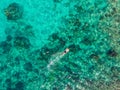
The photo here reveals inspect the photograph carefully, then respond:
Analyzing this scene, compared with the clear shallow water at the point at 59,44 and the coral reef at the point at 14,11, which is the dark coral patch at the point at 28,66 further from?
the coral reef at the point at 14,11

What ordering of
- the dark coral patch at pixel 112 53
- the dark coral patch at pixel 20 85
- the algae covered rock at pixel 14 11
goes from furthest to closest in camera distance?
the dark coral patch at pixel 20 85
the algae covered rock at pixel 14 11
the dark coral patch at pixel 112 53

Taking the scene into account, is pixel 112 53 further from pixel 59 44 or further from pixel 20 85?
pixel 20 85

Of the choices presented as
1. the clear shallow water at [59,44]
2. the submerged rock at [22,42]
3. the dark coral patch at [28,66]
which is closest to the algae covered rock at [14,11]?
the clear shallow water at [59,44]

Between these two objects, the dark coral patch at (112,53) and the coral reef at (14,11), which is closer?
the dark coral patch at (112,53)

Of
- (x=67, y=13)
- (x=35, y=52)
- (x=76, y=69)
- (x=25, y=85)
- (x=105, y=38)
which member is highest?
(x=67, y=13)

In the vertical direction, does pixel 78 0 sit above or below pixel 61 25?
above

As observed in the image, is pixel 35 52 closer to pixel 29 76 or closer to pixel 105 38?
pixel 29 76

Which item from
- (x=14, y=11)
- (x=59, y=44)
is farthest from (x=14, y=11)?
(x=59, y=44)

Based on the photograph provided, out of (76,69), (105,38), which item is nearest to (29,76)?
(76,69)
